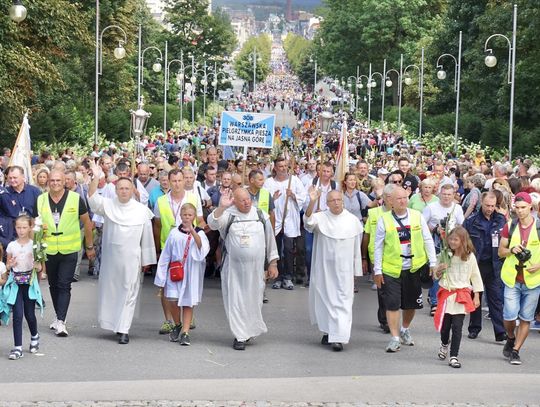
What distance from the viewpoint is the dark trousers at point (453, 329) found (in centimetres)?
1187

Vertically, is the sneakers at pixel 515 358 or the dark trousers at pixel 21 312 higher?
the dark trousers at pixel 21 312

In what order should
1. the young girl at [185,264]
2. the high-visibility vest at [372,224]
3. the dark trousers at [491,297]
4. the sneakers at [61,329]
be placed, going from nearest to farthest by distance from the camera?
the young girl at [185,264] < the sneakers at [61,329] < the dark trousers at [491,297] < the high-visibility vest at [372,224]

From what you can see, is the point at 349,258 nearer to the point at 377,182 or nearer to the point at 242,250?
the point at 242,250

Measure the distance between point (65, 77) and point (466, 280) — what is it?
4371cm

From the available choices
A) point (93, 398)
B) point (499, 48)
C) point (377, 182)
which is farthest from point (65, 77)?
point (93, 398)

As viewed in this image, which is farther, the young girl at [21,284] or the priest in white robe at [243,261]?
the priest in white robe at [243,261]

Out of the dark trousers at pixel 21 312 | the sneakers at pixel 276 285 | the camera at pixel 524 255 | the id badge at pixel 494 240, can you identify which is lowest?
the sneakers at pixel 276 285

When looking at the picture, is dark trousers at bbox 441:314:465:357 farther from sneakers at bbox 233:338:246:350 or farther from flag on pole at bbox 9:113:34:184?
flag on pole at bbox 9:113:34:184

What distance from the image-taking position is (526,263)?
12.2 metres

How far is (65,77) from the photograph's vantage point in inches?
2127

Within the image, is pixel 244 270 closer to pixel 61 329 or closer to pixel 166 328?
pixel 166 328

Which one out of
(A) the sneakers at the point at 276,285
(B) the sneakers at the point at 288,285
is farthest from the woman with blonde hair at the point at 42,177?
(B) the sneakers at the point at 288,285

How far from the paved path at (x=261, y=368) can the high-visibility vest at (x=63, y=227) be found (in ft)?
3.02

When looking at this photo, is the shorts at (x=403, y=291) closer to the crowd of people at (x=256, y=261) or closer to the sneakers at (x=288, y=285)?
the crowd of people at (x=256, y=261)
